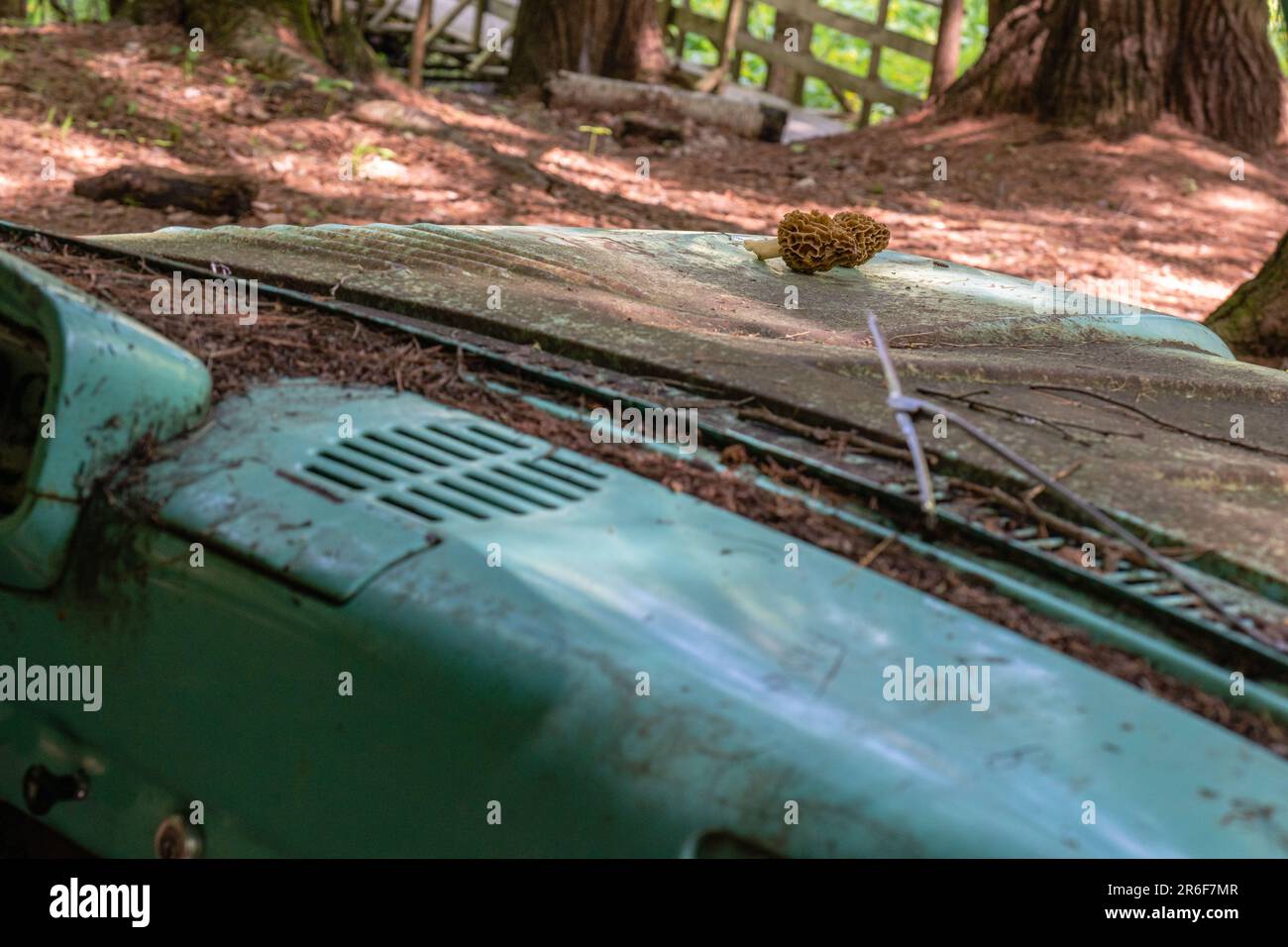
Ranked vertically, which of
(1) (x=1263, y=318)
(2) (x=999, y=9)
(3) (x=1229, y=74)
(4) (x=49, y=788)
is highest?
(2) (x=999, y=9)

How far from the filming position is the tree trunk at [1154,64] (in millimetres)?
9469

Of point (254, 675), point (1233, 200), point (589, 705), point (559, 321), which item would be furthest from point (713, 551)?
point (1233, 200)

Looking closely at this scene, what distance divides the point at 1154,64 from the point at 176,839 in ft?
31.4

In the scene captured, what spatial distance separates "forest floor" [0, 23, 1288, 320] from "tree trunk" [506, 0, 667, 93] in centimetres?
135

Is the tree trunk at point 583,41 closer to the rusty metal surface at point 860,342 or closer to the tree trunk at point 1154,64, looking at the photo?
→ the tree trunk at point 1154,64

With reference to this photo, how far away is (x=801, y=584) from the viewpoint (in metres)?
1.66

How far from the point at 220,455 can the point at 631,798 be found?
31.4 inches

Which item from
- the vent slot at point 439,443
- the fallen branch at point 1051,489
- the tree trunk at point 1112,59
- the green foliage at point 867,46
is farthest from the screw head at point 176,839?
the green foliage at point 867,46

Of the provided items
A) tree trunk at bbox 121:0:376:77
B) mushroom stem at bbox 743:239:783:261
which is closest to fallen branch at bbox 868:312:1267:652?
mushroom stem at bbox 743:239:783:261

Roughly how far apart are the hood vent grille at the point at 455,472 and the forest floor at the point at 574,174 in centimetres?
557

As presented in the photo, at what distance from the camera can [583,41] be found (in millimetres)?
11500

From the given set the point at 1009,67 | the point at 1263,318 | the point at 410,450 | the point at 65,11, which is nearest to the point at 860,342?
the point at 410,450

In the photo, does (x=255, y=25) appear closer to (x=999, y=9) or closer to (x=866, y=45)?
(x=999, y=9)

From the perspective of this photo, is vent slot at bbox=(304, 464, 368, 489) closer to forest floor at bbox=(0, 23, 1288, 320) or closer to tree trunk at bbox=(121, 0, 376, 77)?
forest floor at bbox=(0, 23, 1288, 320)
